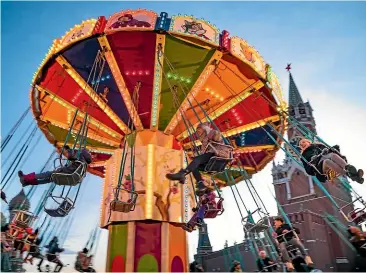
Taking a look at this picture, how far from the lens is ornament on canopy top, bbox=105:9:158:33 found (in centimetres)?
982

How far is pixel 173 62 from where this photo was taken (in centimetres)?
1080

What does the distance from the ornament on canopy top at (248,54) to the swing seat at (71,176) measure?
19.0 ft

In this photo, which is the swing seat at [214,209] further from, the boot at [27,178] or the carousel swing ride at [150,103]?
the boot at [27,178]

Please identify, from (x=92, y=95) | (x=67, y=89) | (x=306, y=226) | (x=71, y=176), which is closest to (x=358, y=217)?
(x=71, y=176)

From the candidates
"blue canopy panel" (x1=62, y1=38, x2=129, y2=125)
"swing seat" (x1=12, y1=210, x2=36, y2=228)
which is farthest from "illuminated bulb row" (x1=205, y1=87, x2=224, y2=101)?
"swing seat" (x1=12, y1=210, x2=36, y2=228)

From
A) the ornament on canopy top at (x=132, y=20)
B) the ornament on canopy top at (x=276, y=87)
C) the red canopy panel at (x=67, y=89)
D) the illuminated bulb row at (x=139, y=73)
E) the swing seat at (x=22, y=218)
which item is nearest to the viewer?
the swing seat at (x=22, y=218)

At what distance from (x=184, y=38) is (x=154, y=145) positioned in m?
3.59

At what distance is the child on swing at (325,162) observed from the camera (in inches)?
275

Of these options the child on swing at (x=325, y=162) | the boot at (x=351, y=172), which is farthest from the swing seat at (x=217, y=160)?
the boot at (x=351, y=172)

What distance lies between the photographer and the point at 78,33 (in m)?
10.3

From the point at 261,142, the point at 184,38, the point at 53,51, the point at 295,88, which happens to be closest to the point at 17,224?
the point at 53,51

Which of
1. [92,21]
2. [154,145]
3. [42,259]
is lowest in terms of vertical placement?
[42,259]

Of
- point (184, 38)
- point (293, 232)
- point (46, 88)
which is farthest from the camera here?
point (46, 88)

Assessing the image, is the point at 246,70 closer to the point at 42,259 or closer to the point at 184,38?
the point at 184,38
